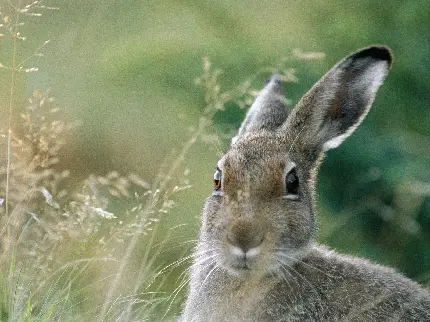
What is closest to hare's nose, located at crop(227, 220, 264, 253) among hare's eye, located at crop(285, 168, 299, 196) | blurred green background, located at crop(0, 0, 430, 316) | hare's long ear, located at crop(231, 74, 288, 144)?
hare's eye, located at crop(285, 168, 299, 196)

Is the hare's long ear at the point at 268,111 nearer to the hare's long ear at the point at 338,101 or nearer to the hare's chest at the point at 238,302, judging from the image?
the hare's long ear at the point at 338,101

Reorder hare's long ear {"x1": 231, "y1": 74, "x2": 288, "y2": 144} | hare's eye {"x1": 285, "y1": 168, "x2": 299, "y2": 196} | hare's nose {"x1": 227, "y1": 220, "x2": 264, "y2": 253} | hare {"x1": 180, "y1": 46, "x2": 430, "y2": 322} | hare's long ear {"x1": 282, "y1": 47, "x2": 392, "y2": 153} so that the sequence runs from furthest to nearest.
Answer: hare's long ear {"x1": 231, "y1": 74, "x2": 288, "y2": 144} → hare's long ear {"x1": 282, "y1": 47, "x2": 392, "y2": 153} → hare's eye {"x1": 285, "y1": 168, "x2": 299, "y2": 196} → hare {"x1": 180, "y1": 46, "x2": 430, "y2": 322} → hare's nose {"x1": 227, "y1": 220, "x2": 264, "y2": 253}

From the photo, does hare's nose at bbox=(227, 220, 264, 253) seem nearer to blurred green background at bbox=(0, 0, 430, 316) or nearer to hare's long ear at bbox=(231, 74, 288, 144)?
hare's long ear at bbox=(231, 74, 288, 144)

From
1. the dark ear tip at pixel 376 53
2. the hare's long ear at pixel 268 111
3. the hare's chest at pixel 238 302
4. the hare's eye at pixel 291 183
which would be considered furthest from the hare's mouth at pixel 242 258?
the dark ear tip at pixel 376 53

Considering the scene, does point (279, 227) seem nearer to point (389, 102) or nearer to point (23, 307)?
point (23, 307)

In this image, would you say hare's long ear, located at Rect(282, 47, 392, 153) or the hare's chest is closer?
the hare's chest

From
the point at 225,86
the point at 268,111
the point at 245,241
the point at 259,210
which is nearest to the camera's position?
the point at 245,241

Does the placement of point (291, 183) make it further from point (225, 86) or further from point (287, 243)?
point (225, 86)

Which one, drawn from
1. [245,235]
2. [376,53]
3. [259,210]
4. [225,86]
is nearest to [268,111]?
[376,53]
